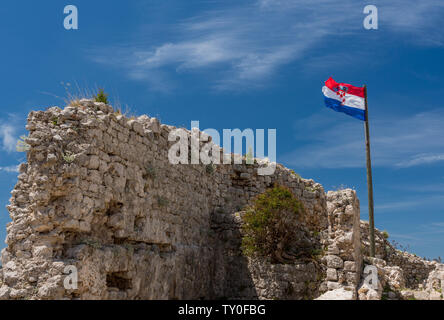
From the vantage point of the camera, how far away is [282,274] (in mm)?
12242

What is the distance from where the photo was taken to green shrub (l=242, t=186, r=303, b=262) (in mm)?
12664

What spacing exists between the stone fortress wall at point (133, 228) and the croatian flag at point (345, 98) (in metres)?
4.54

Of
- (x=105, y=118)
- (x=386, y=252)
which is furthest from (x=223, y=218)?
(x=386, y=252)

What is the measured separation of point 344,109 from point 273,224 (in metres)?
5.86

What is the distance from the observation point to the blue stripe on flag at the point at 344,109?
51.2 feet

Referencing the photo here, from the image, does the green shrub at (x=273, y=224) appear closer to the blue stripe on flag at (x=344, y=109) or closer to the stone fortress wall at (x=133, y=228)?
the stone fortress wall at (x=133, y=228)

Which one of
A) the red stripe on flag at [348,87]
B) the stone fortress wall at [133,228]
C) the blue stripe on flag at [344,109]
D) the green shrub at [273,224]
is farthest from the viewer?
the red stripe on flag at [348,87]

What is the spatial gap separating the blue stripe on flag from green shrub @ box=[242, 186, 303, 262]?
4743mm

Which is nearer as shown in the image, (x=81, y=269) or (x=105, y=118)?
(x=81, y=269)

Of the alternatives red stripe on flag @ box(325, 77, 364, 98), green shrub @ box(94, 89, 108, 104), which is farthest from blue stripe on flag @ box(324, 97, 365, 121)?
green shrub @ box(94, 89, 108, 104)

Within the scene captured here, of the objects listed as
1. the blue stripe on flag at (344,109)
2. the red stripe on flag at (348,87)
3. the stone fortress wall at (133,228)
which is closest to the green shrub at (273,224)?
the stone fortress wall at (133,228)
